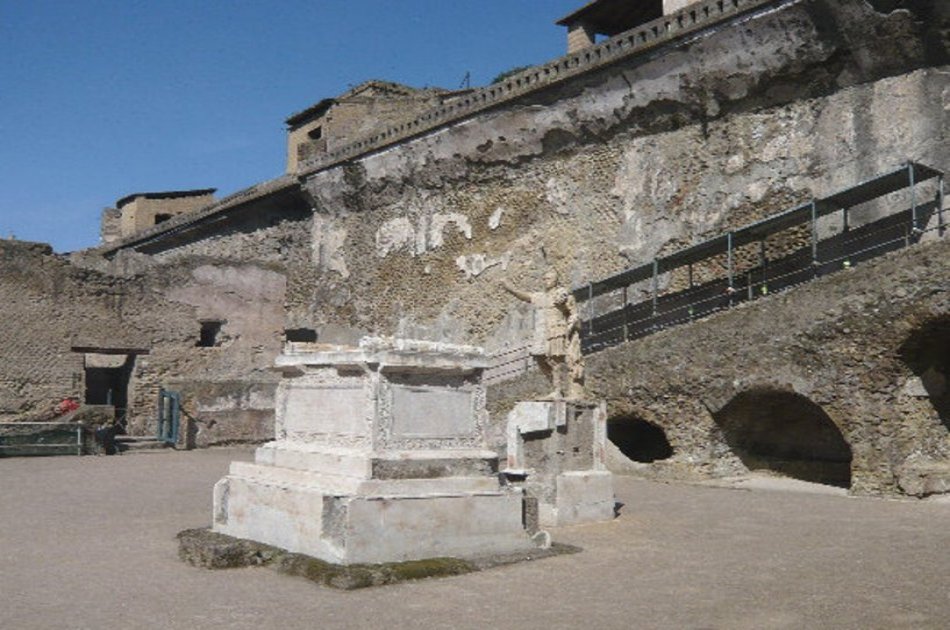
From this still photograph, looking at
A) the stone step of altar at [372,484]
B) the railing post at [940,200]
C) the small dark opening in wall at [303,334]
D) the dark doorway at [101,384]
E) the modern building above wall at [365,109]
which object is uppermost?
the modern building above wall at [365,109]

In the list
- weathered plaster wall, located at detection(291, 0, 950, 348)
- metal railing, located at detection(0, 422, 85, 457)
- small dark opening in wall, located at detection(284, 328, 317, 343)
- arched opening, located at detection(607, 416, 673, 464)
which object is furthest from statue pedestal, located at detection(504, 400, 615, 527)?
small dark opening in wall, located at detection(284, 328, 317, 343)

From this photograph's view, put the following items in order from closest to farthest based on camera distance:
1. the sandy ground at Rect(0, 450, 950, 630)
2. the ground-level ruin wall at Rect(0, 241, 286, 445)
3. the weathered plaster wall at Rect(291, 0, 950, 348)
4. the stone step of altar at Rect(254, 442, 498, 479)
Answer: the sandy ground at Rect(0, 450, 950, 630)
the stone step of altar at Rect(254, 442, 498, 479)
the weathered plaster wall at Rect(291, 0, 950, 348)
the ground-level ruin wall at Rect(0, 241, 286, 445)

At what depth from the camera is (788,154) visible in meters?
15.3

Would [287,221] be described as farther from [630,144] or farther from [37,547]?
[37,547]

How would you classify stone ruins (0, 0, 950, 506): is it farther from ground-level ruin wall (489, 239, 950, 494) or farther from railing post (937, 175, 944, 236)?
railing post (937, 175, 944, 236)

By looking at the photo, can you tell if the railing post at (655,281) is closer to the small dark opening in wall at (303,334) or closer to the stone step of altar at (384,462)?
the stone step of altar at (384,462)

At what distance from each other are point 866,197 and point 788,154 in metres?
1.90

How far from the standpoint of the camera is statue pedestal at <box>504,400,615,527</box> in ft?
28.1

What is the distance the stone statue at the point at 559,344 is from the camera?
9.38 m

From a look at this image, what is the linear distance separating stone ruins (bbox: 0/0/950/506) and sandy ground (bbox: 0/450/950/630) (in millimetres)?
692

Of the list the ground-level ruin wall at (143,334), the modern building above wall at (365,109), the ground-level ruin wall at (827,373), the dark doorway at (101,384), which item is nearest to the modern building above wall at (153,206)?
the modern building above wall at (365,109)

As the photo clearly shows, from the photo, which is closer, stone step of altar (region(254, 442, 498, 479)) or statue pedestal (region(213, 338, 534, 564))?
statue pedestal (region(213, 338, 534, 564))

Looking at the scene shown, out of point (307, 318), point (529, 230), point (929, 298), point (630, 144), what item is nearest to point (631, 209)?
point (630, 144)

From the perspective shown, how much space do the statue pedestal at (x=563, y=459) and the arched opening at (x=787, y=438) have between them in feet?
11.5
